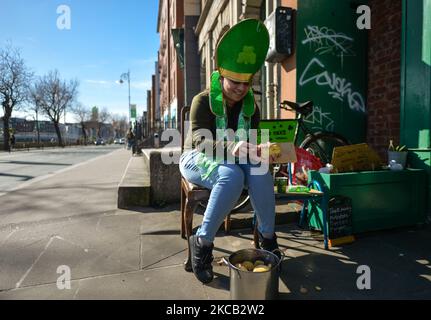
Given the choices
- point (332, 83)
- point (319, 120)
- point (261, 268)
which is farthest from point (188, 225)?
point (332, 83)

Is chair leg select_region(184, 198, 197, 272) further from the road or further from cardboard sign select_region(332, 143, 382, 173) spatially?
the road

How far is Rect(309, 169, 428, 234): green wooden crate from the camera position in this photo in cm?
315

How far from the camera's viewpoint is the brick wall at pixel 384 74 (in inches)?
167

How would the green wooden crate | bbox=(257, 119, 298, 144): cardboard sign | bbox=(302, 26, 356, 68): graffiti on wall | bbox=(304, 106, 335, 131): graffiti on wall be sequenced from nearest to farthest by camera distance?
the green wooden crate < bbox=(257, 119, 298, 144): cardboard sign < bbox=(302, 26, 356, 68): graffiti on wall < bbox=(304, 106, 335, 131): graffiti on wall

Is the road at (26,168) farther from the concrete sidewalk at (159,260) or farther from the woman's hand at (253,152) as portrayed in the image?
the woman's hand at (253,152)

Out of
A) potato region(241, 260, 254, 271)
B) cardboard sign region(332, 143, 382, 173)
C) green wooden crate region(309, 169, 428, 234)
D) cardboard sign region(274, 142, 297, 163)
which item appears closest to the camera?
potato region(241, 260, 254, 271)

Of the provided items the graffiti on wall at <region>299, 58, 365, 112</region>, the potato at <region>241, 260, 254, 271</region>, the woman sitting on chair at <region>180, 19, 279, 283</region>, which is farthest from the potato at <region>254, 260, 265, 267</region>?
the graffiti on wall at <region>299, 58, 365, 112</region>

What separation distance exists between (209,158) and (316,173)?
1.37 m

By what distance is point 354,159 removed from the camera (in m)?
3.36

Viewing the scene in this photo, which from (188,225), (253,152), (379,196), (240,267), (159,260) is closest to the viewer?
(240,267)

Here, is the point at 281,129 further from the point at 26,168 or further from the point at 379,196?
the point at 26,168

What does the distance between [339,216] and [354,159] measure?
68 centimetres

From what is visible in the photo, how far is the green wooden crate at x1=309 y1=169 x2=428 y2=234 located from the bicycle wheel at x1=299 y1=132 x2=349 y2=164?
1019 millimetres
